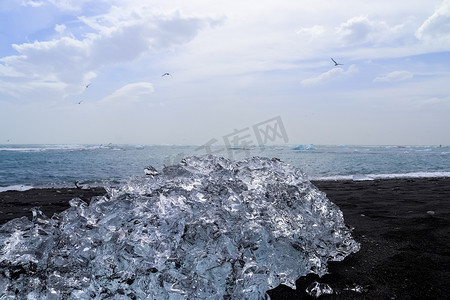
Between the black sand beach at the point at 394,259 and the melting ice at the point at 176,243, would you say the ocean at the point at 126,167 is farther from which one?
the black sand beach at the point at 394,259

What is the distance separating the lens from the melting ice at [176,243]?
7.71ft

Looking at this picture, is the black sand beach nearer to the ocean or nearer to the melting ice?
the melting ice

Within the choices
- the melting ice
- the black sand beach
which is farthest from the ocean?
the black sand beach

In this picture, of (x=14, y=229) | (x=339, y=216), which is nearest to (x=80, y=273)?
(x=14, y=229)

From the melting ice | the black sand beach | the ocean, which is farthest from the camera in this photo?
the ocean

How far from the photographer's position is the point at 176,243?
256cm

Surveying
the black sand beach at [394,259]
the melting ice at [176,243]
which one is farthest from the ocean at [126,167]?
the black sand beach at [394,259]

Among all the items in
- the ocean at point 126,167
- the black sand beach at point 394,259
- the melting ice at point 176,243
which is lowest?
the ocean at point 126,167

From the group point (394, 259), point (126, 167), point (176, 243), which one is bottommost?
point (126, 167)

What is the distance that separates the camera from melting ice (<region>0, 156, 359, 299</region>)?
7.71ft

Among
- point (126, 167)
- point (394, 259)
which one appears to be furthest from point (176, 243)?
point (126, 167)

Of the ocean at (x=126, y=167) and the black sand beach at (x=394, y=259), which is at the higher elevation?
the black sand beach at (x=394, y=259)

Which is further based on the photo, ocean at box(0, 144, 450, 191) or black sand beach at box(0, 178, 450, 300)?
ocean at box(0, 144, 450, 191)

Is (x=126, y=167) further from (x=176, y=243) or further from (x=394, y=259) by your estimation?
(x=394, y=259)
